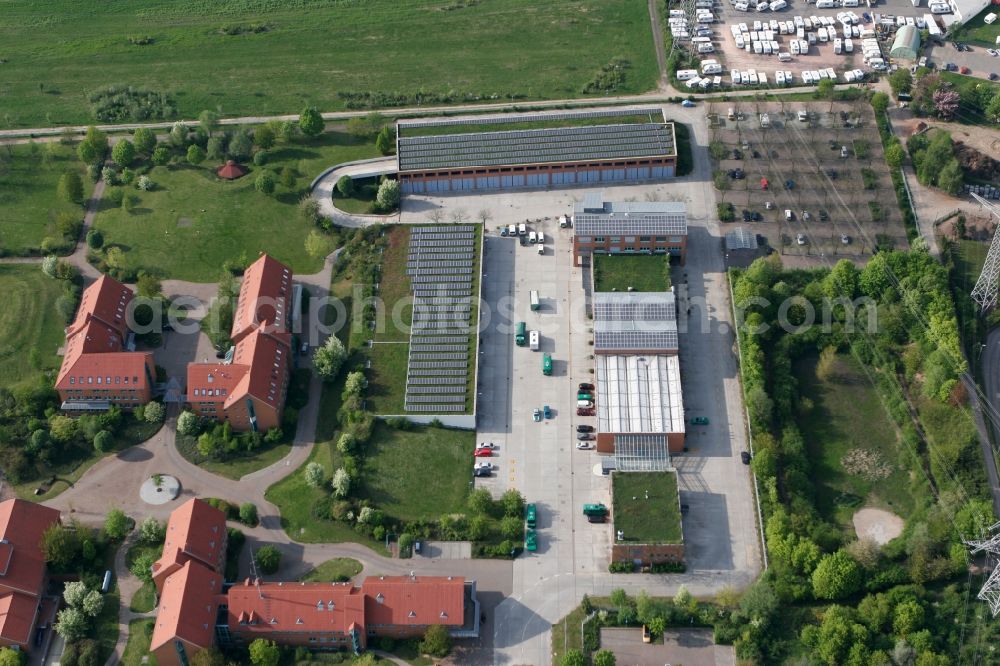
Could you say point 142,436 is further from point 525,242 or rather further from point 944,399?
point 944,399

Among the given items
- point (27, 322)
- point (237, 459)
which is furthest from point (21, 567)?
point (27, 322)

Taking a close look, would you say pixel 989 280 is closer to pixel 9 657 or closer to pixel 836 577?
pixel 836 577

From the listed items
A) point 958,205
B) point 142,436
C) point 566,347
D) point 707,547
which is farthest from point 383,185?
point 958,205

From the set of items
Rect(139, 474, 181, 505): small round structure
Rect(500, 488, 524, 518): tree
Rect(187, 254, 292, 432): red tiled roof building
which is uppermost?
Rect(187, 254, 292, 432): red tiled roof building

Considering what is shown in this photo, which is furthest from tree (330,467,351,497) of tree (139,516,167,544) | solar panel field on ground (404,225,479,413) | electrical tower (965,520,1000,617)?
electrical tower (965,520,1000,617)

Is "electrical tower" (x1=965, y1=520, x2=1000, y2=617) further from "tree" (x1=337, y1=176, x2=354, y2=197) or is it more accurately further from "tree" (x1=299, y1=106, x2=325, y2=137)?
"tree" (x1=299, y1=106, x2=325, y2=137)

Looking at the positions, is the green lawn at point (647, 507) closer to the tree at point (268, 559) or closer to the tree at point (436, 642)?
the tree at point (436, 642)
